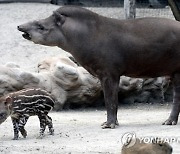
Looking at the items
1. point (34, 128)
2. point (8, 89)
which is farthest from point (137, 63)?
point (8, 89)

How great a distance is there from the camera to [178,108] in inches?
393

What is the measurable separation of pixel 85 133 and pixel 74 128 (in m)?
0.53

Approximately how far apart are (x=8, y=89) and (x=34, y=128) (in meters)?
1.88

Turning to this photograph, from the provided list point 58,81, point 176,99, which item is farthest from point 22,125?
point 58,81

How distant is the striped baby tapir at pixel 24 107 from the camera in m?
8.70

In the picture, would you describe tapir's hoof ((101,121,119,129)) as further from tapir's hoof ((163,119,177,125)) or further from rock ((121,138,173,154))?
rock ((121,138,173,154))

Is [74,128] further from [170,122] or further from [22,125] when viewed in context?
[170,122]

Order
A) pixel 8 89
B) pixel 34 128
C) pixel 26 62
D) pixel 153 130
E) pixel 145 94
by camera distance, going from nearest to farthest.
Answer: pixel 153 130 < pixel 34 128 < pixel 8 89 < pixel 145 94 < pixel 26 62

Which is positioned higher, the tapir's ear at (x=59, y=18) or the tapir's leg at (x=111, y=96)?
the tapir's ear at (x=59, y=18)

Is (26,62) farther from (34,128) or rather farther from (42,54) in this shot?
(34,128)

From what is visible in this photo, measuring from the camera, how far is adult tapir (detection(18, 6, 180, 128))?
969 cm

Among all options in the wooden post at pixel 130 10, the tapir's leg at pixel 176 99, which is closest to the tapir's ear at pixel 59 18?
the tapir's leg at pixel 176 99

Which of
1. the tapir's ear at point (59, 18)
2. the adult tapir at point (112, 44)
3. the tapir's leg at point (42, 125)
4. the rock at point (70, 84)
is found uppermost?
the tapir's ear at point (59, 18)

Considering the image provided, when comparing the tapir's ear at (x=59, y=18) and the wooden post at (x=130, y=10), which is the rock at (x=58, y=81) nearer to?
the tapir's ear at (x=59, y=18)
